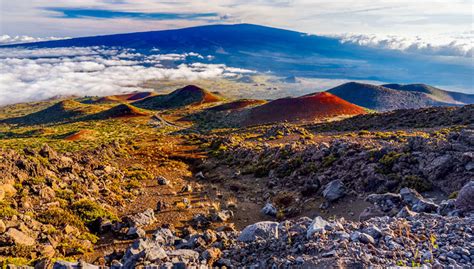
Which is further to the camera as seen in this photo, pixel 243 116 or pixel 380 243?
pixel 243 116

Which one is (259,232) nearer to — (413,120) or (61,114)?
(413,120)

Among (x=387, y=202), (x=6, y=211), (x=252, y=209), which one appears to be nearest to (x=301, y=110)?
(x=252, y=209)

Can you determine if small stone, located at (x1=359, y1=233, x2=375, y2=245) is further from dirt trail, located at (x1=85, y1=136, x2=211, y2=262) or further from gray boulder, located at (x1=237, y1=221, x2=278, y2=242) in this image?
dirt trail, located at (x1=85, y1=136, x2=211, y2=262)

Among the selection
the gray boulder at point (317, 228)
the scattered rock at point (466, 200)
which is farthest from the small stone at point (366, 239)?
the scattered rock at point (466, 200)

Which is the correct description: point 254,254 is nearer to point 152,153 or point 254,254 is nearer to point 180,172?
point 180,172

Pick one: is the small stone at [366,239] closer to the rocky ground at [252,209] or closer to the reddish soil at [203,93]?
the rocky ground at [252,209]

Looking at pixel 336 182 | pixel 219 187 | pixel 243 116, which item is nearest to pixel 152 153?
pixel 219 187
